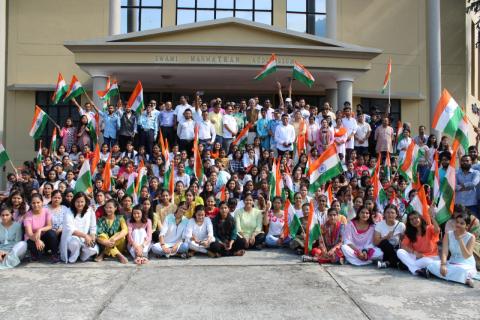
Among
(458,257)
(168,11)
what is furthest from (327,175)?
(168,11)

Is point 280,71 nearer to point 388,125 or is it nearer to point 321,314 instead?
point 388,125

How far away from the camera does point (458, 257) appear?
677cm

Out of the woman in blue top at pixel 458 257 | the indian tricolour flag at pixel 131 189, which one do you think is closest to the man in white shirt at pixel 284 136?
the indian tricolour flag at pixel 131 189

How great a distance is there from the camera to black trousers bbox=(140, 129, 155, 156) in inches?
500

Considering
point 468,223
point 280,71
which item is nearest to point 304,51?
point 280,71

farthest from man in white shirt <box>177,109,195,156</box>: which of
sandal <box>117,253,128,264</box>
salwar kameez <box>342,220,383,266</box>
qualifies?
salwar kameez <box>342,220,383,266</box>

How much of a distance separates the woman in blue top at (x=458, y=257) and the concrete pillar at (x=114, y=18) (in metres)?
13.3

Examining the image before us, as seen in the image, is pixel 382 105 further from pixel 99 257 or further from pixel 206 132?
pixel 99 257

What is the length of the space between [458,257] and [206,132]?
695 cm

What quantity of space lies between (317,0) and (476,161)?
11982 mm

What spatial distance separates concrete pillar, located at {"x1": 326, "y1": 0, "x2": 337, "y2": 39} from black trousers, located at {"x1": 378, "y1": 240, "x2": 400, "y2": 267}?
1196cm

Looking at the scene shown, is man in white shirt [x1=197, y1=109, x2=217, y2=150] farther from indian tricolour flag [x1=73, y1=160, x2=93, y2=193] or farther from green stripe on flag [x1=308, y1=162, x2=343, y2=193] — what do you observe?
green stripe on flag [x1=308, y1=162, x2=343, y2=193]

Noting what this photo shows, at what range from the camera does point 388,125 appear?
13.1m

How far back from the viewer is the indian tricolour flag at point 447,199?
740 centimetres
